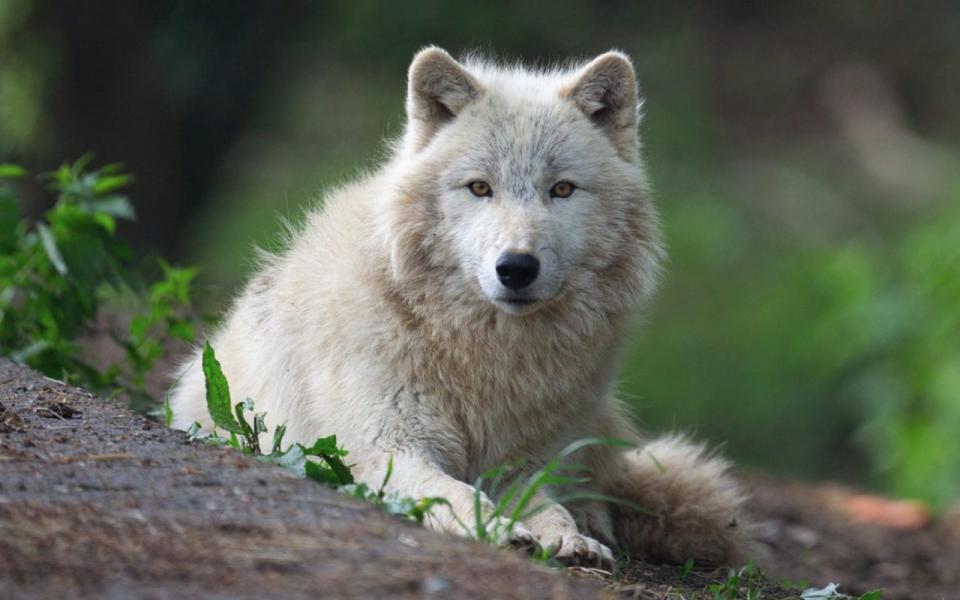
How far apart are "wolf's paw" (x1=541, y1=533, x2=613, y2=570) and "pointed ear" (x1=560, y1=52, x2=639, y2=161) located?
5.80ft

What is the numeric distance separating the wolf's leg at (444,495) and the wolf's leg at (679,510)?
1.18m

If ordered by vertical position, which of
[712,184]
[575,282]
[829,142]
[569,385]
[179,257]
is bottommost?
[179,257]

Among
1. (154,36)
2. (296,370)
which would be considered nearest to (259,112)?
(154,36)

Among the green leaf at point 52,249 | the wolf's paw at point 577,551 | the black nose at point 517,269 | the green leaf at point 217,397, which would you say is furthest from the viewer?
the green leaf at point 52,249

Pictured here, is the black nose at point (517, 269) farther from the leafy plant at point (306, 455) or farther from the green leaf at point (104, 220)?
the green leaf at point (104, 220)

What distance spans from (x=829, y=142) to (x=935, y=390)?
9.57 metres

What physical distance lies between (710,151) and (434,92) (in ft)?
48.6

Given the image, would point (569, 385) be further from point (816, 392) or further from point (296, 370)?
point (816, 392)

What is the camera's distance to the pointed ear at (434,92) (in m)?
5.64

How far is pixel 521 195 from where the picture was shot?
5383mm

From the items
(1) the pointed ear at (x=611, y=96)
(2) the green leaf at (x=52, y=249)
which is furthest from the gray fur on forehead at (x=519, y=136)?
(2) the green leaf at (x=52, y=249)

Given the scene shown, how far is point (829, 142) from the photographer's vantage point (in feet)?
66.3

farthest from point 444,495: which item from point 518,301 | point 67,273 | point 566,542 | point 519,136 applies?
point 67,273

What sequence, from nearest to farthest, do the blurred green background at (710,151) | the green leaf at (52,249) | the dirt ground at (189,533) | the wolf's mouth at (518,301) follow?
the dirt ground at (189,533), the wolf's mouth at (518,301), the green leaf at (52,249), the blurred green background at (710,151)
